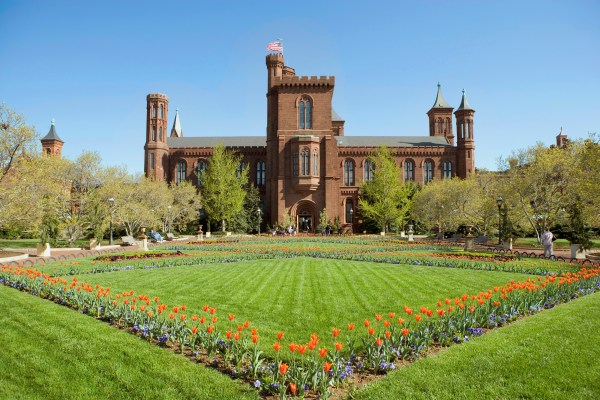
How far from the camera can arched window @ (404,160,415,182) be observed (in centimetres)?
5886

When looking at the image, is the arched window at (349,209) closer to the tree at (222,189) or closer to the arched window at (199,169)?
the tree at (222,189)

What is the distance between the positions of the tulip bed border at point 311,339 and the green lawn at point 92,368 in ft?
0.98

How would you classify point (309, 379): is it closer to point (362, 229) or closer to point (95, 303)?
point (95, 303)

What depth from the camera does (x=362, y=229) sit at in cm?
5178

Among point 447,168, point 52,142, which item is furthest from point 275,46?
point 52,142

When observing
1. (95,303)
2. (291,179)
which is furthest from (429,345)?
(291,179)

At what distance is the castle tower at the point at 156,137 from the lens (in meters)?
56.0

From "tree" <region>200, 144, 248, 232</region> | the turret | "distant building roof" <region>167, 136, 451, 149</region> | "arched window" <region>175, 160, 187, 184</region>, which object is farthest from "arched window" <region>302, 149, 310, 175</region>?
"arched window" <region>175, 160, 187, 184</region>

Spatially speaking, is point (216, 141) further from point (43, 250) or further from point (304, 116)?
point (43, 250)

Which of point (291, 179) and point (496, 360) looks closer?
point (496, 360)

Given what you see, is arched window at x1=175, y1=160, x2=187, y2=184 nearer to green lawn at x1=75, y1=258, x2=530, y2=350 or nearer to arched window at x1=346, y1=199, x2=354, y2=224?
arched window at x1=346, y1=199, x2=354, y2=224

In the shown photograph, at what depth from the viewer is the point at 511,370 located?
5340mm

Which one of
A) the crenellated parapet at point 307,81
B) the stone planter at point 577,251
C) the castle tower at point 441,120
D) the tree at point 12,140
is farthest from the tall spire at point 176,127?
the stone planter at point 577,251

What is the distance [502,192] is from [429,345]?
84.1 feet
